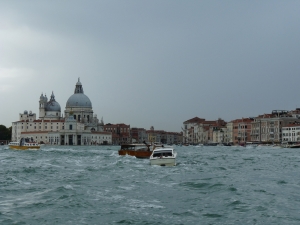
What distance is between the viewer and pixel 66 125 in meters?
116

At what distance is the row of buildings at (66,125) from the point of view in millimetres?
116188

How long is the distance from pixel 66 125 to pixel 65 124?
11.3 inches

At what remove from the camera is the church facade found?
116 meters

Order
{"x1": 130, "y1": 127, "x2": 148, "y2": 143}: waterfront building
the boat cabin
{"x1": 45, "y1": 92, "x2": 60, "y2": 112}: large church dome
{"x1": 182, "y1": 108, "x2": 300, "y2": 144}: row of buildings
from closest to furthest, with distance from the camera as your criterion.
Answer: the boat cabin
{"x1": 182, "y1": 108, "x2": 300, "y2": 144}: row of buildings
{"x1": 45, "y1": 92, "x2": 60, "y2": 112}: large church dome
{"x1": 130, "y1": 127, "x2": 148, "y2": 143}: waterfront building

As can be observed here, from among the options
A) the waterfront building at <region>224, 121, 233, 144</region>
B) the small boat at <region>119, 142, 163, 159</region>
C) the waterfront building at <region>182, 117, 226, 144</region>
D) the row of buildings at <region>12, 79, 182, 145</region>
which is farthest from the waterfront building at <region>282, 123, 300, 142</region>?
the small boat at <region>119, 142, 163, 159</region>

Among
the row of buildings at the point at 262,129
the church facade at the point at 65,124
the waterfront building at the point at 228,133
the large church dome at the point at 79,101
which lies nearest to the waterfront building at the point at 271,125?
the row of buildings at the point at 262,129

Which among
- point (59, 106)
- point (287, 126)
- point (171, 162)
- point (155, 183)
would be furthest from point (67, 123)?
point (155, 183)

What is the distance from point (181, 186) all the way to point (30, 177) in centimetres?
575

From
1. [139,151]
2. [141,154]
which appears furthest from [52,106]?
[141,154]

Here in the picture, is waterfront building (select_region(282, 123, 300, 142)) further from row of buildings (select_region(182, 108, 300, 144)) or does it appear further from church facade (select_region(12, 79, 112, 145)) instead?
church facade (select_region(12, 79, 112, 145))

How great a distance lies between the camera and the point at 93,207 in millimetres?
12016

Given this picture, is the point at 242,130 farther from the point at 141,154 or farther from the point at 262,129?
the point at 141,154

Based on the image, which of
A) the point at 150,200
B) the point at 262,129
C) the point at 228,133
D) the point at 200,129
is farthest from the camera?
the point at 200,129

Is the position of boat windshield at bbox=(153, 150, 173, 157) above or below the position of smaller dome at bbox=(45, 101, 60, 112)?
below
